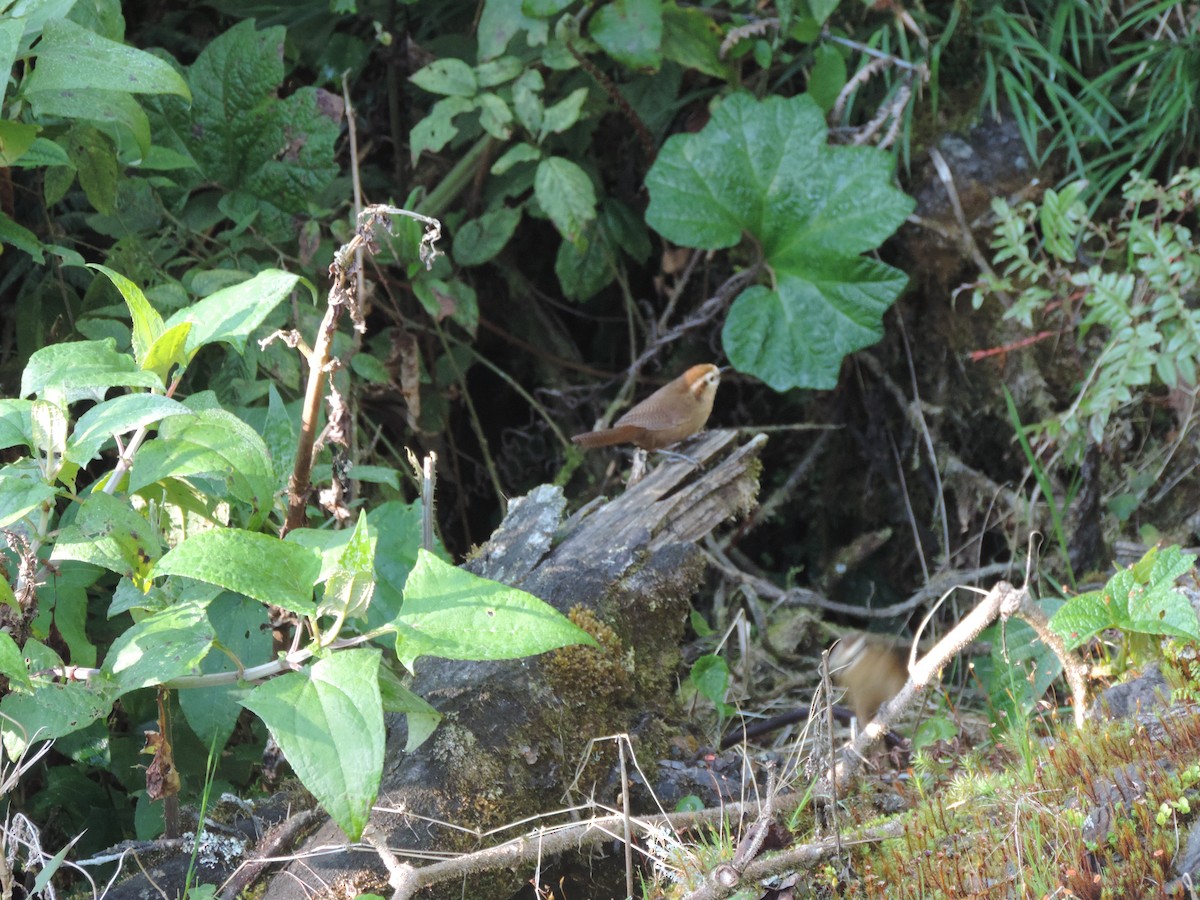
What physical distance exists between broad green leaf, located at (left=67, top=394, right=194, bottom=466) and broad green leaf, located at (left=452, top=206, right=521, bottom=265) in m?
2.08

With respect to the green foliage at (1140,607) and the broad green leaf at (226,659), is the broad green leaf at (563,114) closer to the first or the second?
the broad green leaf at (226,659)

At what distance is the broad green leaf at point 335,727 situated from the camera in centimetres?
147

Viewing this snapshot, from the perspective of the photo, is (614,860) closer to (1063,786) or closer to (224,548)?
(1063,786)

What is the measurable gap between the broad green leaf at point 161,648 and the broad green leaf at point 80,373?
1.29 ft

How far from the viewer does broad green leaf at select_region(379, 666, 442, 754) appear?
1.76m

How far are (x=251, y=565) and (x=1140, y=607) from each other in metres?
1.71

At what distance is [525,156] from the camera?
347 centimetres

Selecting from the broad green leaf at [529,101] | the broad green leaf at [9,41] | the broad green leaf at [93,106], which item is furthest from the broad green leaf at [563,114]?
the broad green leaf at [9,41]

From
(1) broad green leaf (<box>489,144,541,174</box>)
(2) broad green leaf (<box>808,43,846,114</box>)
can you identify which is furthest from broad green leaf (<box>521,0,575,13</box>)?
(2) broad green leaf (<box>808,43,846,114</box>)

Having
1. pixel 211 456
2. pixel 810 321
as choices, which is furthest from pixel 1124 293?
pixel 211 456

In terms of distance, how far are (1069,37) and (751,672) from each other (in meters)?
2.68

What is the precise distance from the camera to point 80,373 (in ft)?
5.94

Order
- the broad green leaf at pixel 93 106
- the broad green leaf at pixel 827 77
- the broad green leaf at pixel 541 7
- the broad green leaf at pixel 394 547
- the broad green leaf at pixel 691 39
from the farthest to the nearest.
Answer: the broad green leaf at pixel 827 77 < the broad green leaf at pixel 691 39 < the broad green leaf at pixel 541 7 < the broad green leaf at pixel 394 547 < the broad green leaf at pixel 93 106

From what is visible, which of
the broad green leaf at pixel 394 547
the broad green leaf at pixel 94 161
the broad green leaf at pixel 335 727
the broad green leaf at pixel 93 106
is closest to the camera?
the broad green leaf at pixel 335 727
